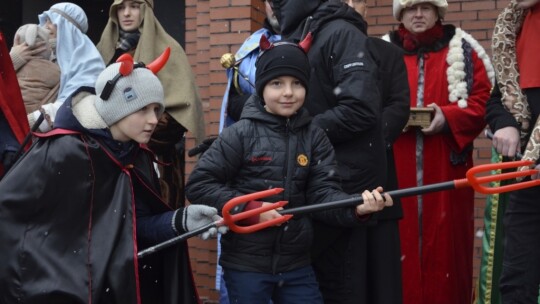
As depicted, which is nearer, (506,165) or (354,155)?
(506,165)

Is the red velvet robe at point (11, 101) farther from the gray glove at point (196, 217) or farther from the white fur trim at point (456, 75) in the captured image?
the white fur trim at point (456, 75)

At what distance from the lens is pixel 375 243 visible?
206 inches

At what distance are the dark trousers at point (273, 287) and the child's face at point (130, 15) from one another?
2.69 meters

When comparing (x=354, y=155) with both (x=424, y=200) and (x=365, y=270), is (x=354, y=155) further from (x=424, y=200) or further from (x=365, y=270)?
(x=424, y=200)

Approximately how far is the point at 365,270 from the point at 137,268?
1.39 metres

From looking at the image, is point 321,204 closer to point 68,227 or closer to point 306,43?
point 68,227

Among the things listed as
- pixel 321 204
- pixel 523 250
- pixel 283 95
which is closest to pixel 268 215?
pixel 321 204

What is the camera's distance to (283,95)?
4707mm

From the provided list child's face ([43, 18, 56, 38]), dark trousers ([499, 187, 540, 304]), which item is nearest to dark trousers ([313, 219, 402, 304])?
dark trousers ([499, 187, 540, 304])

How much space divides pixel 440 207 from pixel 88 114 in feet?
9.21

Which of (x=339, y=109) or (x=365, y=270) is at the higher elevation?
(x=339, y=109)

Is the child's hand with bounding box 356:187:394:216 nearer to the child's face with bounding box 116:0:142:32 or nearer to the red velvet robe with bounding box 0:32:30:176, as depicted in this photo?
the red velvet robe with bounding box 0:32:30:176

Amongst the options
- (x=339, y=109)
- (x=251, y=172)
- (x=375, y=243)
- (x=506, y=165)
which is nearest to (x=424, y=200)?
(x=375, y=243)

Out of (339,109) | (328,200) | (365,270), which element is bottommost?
(365,270)
